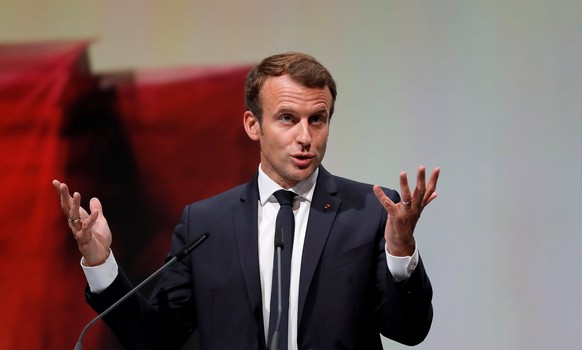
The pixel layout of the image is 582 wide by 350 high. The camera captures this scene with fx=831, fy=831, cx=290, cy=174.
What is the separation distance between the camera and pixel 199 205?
279 centimetres

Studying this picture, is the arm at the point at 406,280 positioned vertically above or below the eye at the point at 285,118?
below

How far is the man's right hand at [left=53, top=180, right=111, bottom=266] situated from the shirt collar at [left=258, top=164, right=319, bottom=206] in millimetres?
520

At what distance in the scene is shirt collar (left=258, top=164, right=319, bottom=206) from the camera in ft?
8.75

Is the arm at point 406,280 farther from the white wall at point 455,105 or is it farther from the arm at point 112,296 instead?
the white wall at point 455,105

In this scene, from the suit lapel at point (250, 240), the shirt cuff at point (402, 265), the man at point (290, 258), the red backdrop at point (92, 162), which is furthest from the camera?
the red backdrop at point (92, 162)

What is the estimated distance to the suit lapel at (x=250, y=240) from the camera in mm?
2473

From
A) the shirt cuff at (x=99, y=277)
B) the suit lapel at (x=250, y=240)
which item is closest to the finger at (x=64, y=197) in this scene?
the shirt cuff at (x=99, y=277)

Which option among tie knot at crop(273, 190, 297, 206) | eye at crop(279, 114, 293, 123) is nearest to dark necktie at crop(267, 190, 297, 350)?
tie knot at crop(273, 190, 297, 206)

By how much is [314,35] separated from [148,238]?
1.13 metres

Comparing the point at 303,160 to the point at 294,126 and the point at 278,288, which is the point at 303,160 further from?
the point at 278,288

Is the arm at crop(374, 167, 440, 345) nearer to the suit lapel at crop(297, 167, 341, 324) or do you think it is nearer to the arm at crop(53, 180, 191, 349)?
the suit lapel at crop(297, 167, 341, 324)

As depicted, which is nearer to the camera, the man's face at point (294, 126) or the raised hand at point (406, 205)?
the raised hand at point (406, 205)

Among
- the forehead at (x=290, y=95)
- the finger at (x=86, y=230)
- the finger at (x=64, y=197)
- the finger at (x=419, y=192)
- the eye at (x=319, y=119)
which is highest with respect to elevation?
the forehead at (x=290, y=95)

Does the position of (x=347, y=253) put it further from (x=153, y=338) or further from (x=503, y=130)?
(x=503, y=130)
